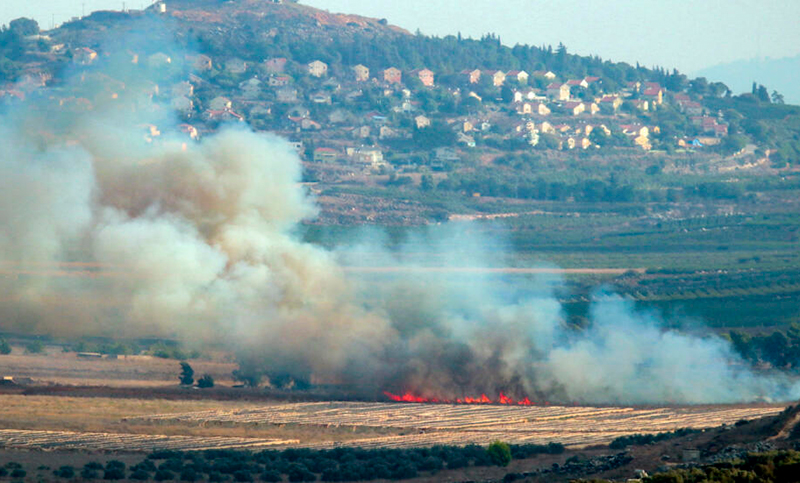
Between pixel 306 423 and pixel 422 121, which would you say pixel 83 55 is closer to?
pixel 422 121

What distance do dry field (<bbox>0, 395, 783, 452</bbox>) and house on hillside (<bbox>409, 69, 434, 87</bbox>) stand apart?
11766 centimetres

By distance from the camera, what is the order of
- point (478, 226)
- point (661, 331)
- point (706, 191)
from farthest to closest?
point (706, 191) < point (478, 226) < point (661, 331)

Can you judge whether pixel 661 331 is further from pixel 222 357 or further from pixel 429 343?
pixel 222 357

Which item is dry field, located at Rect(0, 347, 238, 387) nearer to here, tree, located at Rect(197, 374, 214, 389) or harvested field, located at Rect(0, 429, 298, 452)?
tree, located at Rect(197, 374, 214, 389)

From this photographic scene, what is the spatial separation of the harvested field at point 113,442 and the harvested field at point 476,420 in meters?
2.21

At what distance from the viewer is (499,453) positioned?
138 ft

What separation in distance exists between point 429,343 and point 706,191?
6799 centimetres

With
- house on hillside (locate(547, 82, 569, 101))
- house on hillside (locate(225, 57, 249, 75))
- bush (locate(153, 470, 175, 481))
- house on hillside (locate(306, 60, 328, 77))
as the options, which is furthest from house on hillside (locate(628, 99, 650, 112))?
bush (locate(153, 470, 175, 481))

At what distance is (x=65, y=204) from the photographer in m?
59.1

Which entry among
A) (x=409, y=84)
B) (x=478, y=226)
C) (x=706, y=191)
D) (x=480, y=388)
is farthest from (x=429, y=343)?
(x=409, y=84)

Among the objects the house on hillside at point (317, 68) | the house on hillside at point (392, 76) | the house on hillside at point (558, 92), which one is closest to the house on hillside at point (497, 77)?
the house on hillside at point (558, 92)

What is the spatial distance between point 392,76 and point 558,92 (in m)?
21.7

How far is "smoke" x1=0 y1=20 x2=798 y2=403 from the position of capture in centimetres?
5531

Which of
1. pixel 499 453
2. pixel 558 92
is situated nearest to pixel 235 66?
pixel 558 92
